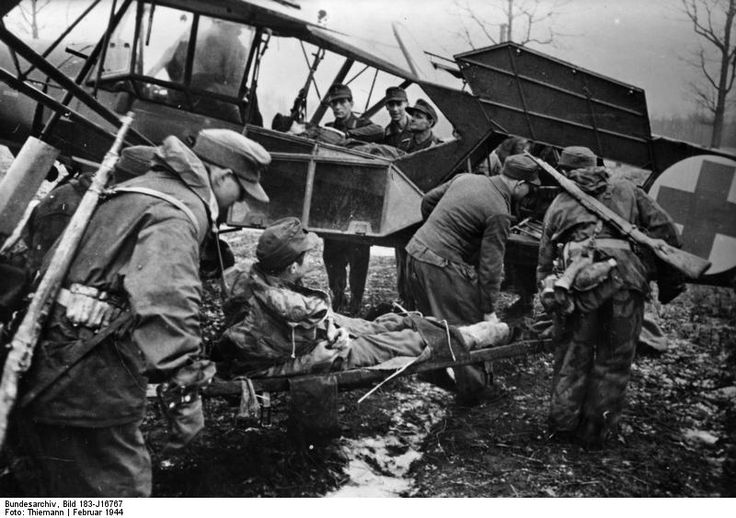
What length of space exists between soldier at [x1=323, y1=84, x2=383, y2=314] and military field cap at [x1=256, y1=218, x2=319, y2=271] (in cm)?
266

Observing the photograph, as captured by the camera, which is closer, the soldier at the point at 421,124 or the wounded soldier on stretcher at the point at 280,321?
the wounded soldier on stretcher at the point at 280,321

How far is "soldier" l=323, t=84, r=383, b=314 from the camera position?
230 inches

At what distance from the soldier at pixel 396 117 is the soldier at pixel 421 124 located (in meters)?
0.36

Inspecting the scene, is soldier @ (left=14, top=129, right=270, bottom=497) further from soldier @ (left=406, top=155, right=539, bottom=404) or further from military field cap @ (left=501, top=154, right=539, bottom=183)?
military field cap @ (left=501, top=154, right=539, bottom=183)

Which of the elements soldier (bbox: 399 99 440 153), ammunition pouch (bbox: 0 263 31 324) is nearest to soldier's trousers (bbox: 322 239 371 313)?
soldier (bbox: 399 99 440 153)

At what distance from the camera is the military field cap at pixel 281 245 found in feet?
9.59

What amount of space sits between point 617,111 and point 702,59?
0.97 metres

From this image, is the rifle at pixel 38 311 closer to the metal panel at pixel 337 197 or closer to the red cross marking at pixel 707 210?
the metal panel at pixel 337 197

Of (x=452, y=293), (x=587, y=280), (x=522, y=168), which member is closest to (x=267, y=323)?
(x=452, y=293)

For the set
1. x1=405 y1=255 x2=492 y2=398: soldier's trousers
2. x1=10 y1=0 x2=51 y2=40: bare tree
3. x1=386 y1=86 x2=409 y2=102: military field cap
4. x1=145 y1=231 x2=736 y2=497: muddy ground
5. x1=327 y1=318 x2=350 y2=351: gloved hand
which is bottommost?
x1=145 y1=231 x2=736 y2=497: muddy ground

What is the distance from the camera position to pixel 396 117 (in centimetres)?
625

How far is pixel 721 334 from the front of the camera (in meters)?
5.61

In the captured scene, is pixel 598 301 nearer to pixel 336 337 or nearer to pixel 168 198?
pixel 336 337

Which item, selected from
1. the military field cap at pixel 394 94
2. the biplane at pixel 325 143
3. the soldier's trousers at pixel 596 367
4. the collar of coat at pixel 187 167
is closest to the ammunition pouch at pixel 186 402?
the collar of coat at pixel 187 167
